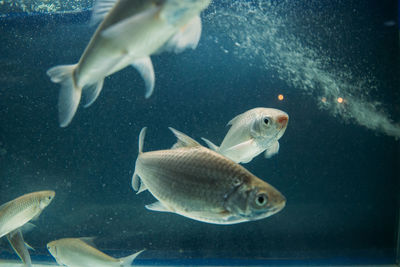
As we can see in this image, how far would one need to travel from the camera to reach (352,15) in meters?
4.01

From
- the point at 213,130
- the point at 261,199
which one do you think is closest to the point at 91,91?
the point at 261,199

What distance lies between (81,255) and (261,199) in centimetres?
190

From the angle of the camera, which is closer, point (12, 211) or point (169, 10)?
point (169, 10)

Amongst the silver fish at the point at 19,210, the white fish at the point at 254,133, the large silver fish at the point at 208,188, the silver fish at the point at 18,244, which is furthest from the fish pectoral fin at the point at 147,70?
the silver fish at the point at 18,244

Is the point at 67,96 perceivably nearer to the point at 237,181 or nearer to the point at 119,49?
the point at 119,49

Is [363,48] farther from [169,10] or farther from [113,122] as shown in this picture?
[169,10]

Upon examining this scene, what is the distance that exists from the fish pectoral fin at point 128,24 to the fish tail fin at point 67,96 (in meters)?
0.20

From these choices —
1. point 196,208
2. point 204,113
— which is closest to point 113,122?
point 204,113

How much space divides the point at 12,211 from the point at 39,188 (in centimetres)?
219

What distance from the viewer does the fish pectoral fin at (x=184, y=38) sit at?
643mm

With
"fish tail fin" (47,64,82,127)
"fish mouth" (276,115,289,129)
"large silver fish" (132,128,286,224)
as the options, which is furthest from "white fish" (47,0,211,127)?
"fish mouth" (276,115,289,129)

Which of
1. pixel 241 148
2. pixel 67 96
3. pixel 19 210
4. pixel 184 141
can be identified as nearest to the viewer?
pixel 67 96

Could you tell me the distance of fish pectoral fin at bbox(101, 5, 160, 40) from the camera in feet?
1.92

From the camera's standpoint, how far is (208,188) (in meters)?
1.04
